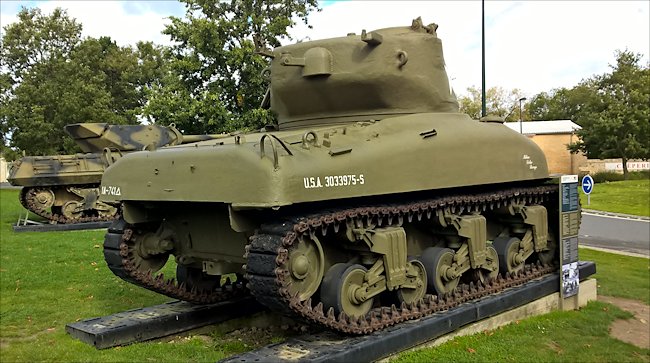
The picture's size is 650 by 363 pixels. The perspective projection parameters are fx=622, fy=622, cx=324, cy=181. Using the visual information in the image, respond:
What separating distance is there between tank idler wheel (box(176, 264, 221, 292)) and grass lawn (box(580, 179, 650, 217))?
73.8 ft

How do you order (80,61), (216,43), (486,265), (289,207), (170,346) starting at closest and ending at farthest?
1. (289,207)
2. (170,346)
3. (486,265)
4. (216,43)
5. (80,61)

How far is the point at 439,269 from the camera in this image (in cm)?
732

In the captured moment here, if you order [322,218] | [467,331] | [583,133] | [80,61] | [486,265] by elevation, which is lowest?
[467,331]

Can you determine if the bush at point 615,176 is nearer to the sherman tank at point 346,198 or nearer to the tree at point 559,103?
the tree at point 559,103

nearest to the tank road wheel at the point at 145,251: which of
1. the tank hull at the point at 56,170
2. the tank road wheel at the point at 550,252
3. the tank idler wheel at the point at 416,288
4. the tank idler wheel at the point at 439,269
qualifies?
the tank idler wheel at the point at 416,288

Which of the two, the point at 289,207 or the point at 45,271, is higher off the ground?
the point at 289,207

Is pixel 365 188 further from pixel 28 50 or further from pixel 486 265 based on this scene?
pixel 28 50

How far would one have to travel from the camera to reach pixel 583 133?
45.0 m

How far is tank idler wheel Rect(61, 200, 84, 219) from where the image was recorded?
20.0 metres

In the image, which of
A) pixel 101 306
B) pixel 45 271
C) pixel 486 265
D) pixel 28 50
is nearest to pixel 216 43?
pixel 45 271

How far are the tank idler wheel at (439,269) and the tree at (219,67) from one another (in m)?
13.4

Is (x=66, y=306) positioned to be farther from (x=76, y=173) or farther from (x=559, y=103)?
(x=559, y=103)

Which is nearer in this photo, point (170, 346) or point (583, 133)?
point (170, 346)

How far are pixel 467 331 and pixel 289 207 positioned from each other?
9.89 feet
